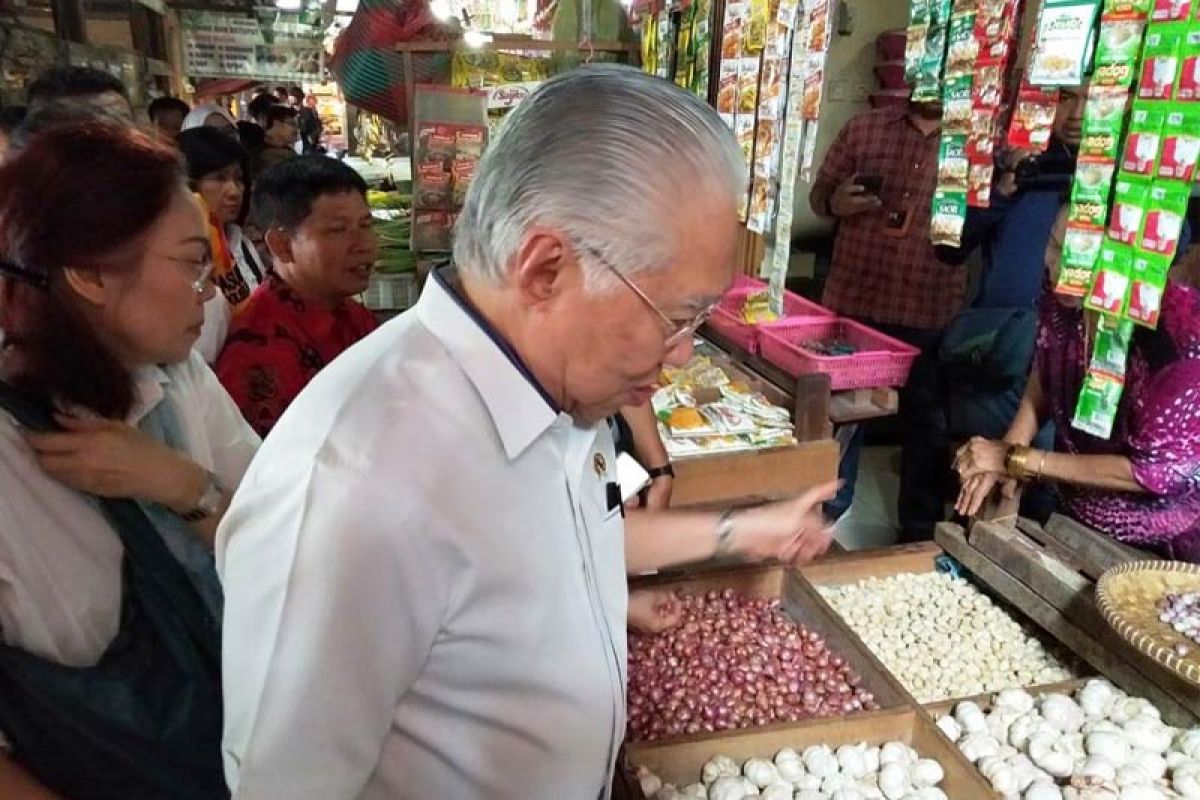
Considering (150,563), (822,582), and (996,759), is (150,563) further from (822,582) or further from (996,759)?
(822,582)

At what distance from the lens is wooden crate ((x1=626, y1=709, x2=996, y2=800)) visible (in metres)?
1.48

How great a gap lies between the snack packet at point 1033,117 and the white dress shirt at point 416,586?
4.65 feet

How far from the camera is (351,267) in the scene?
2223 mm

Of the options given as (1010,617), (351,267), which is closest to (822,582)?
(1010,617)

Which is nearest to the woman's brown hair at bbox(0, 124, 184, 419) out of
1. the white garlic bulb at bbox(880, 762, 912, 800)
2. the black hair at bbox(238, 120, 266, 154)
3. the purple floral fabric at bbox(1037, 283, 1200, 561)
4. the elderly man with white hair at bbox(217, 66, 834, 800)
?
the elderly man with white hair at bbox(217, 66, 834, 800)

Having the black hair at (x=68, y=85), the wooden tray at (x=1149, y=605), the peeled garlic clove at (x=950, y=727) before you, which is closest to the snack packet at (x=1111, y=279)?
the wooden tray at (x=1149, y=605)

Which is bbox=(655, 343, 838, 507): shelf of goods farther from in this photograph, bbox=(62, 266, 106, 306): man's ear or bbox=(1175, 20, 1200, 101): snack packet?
bbox=(62, 266, 106, 306): man's ear

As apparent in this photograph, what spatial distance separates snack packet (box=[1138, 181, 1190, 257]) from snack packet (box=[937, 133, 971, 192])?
510 millimetres

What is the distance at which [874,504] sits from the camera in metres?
4.15

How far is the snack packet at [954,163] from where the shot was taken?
78.7 inches

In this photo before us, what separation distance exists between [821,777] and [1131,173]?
1.24 m

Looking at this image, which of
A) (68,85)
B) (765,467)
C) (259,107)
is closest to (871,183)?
(765,467)

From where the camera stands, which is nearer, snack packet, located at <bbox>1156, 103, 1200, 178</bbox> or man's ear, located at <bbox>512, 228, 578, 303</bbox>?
man's ear, located at <bbox>512, 228, 578, 303</bbox>

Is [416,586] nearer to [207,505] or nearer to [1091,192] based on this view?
[207,505]
